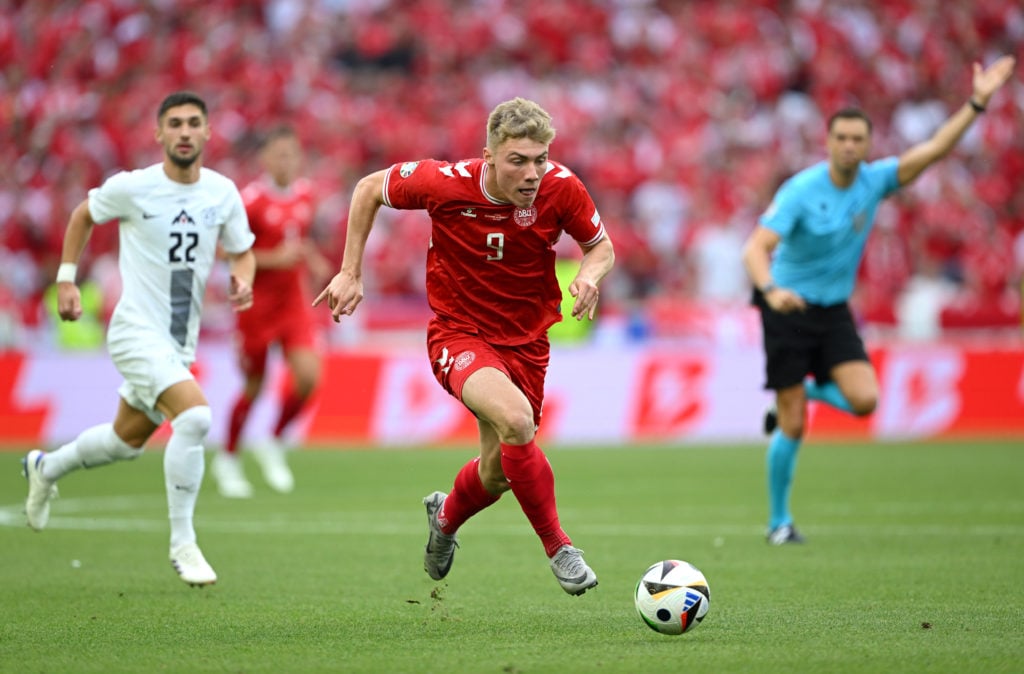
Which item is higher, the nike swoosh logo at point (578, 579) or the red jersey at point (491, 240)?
the red jersey at point (491, 240)

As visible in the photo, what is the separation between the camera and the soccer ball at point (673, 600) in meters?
6.00

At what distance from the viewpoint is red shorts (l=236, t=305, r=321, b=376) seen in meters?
13.4

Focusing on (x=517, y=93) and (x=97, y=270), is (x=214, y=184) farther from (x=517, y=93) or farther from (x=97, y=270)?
(x=517, y=93)

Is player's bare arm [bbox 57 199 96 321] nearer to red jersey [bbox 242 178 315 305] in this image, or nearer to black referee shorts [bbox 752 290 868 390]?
black referee shorts [bbox 752 290 868 390]

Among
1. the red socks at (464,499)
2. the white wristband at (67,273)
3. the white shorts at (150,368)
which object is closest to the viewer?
the red socks at (464,499)

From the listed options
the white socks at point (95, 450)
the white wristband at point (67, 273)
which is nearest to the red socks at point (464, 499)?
the white socks at point (95, 450)

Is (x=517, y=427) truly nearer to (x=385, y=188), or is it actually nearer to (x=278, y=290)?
(x=385, y=188)

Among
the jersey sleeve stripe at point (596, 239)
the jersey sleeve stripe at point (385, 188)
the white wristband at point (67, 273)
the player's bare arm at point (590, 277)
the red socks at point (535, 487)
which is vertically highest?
the jersey sleeve stripe at point (385, 188)

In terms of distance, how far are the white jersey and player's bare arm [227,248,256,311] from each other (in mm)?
205

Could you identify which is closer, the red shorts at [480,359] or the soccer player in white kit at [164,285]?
the red shorts at [480,359]

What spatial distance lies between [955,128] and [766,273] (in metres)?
1.51

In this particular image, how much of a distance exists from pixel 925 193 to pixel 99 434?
57.0 ft

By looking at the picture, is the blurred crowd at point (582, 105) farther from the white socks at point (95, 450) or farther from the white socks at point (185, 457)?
the white socks at point (185, 457)

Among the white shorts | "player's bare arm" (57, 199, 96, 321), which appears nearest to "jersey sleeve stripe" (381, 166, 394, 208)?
the white shorts
